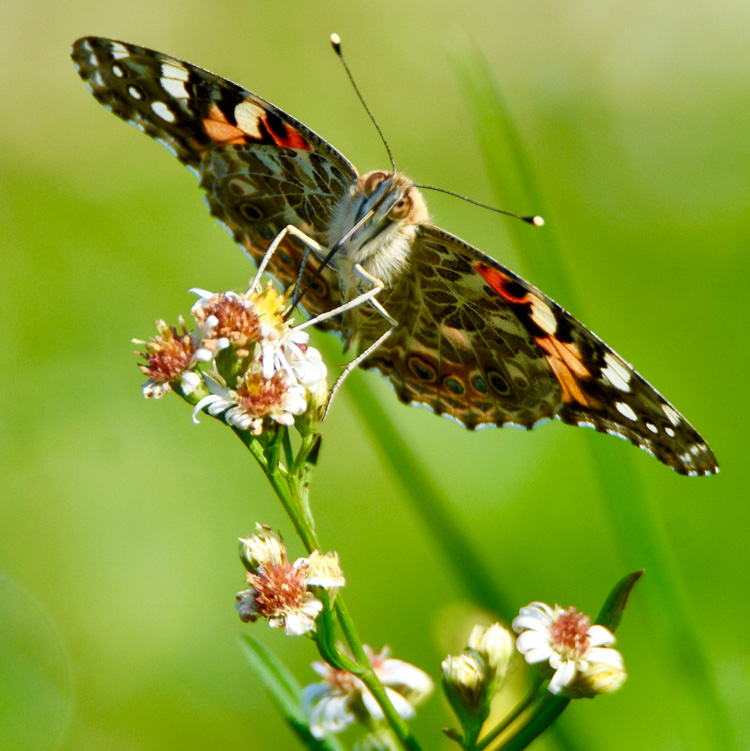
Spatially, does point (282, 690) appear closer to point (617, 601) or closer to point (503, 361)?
point (617, 601)

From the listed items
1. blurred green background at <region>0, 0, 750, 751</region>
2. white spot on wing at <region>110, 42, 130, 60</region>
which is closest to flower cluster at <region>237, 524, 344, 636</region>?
blurred green background at <region>0, 0, 750, 751</region>

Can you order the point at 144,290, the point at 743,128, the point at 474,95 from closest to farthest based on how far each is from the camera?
the point at 474,95 < the point at 144,290 < the point at 743,128

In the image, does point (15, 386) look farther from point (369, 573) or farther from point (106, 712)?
point (369, 573)

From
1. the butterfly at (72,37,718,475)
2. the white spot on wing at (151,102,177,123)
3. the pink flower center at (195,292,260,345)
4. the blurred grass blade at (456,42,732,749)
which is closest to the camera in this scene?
the blurred grass blade at (456,42,732,749)

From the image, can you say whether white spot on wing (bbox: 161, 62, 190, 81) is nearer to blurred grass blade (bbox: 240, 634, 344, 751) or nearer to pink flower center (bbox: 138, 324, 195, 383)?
pink flower center (bbox: 138, 324, 195, 383)

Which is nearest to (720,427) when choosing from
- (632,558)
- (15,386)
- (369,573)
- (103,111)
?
(369,573)

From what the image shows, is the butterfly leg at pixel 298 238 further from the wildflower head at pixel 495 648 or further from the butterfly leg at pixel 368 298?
the wildflower head at pixel 495 648
